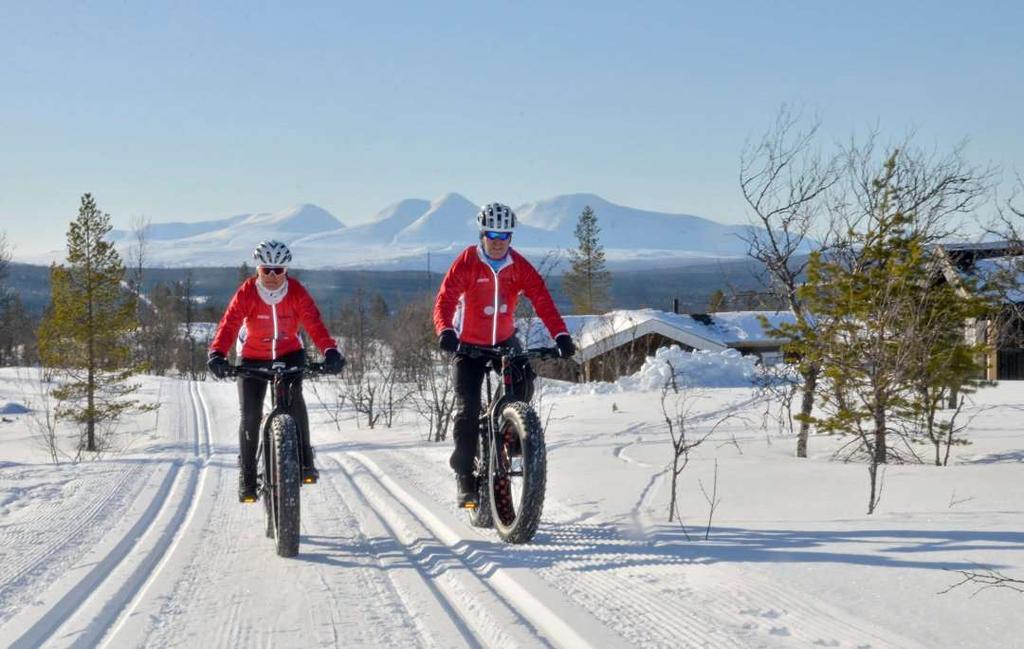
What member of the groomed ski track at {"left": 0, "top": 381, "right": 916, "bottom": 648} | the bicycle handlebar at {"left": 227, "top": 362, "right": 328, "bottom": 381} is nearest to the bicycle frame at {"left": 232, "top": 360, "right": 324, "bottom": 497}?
the bicycle handlebar at {"left": 227, "top": 362, "right": 328, "bottom": 381}

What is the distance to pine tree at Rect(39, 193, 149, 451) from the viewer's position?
116ft

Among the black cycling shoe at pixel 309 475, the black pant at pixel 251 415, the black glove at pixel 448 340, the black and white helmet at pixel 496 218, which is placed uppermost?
the black and white helmet at pixel 496 218

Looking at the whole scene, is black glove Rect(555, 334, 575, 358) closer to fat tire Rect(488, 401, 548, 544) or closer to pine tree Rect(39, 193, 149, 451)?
fat tire Rect(488, 401, 548, 544)

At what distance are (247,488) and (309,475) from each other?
611 millimetres

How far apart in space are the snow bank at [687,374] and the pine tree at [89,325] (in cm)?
1738

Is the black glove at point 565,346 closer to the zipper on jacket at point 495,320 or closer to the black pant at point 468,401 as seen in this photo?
the black pant at point 468,401

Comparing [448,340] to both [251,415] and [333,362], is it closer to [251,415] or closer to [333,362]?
[333,362]

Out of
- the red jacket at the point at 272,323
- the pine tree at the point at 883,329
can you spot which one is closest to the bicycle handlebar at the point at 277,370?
the red jacket at the point at 272,323

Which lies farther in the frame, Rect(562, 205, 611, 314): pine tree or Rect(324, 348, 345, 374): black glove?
Rect(562, 205, 611, 314): pine tree

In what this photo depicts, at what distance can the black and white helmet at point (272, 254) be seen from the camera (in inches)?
275

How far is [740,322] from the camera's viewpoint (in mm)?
54781

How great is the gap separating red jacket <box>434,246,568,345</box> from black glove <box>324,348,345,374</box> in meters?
0.82

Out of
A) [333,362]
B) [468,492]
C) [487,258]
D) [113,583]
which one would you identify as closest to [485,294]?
[487,258]

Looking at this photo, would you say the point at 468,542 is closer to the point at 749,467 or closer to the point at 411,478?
the point at 411,478
